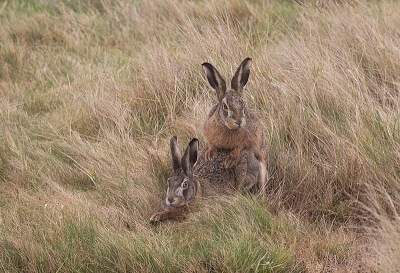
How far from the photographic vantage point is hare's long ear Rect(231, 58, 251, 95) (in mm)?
5078

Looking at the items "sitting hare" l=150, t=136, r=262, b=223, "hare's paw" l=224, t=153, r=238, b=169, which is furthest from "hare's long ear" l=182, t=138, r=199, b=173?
"hare's paw" l=224, t=153, r=238, b=169

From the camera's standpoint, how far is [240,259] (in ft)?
13.3

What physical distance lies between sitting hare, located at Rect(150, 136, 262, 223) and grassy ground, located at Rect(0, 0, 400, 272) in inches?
7.0

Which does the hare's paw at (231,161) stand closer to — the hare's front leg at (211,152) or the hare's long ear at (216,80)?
the hare's front leg at (211,152)

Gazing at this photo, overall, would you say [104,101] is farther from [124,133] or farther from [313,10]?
[313,10]

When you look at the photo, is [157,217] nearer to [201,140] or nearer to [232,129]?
[232,129]

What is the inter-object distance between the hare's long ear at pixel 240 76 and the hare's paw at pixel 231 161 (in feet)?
1.58

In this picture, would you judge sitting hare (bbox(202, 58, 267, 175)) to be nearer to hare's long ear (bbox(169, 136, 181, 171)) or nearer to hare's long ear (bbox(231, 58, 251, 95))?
hare's long ear (bbox(231, 58, 251, 95))

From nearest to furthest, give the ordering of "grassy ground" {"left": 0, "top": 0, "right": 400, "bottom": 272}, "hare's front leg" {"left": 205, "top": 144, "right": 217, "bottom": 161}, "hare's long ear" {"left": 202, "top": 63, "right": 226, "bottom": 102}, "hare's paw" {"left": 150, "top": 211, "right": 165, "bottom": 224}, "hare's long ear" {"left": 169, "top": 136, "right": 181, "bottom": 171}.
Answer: "grassy ground" {"left": 0, "top": 0, "right": 400, "bottom": 272} < "hare's paw" {"left": 150, "top": 211, "right": 165, "bottom": 224} < "hare's long ear" {"left": 169, "top": 136, "right": 181, "bottom": 171} < "hare's long ear" {"left": 202, "top": 63, "right": 226, "bottom": 102} < "hare's front leg" {"left": 205, "top": 144, "right": 217, "bottom": 161}

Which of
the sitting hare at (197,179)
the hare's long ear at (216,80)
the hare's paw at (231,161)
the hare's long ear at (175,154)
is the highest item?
the hare's long ear at (216,80)

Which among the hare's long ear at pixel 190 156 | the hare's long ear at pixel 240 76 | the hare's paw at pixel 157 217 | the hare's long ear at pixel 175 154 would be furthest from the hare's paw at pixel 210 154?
the hare's paw at pixel 157 217

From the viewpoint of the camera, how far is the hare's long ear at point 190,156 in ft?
16.3

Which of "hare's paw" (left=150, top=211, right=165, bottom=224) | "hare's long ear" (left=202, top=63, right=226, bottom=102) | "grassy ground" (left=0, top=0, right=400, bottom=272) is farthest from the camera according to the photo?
"hare's long ear" (left=202, top=63, right=226, bottom=102)

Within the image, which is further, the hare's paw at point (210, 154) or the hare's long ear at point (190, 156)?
the hare's paw at point (210, 154)
